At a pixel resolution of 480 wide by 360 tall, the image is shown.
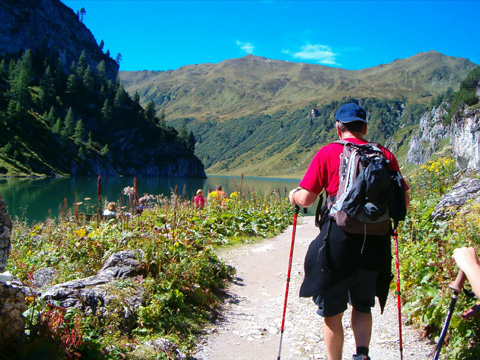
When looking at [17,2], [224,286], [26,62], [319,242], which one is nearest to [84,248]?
[224,286]

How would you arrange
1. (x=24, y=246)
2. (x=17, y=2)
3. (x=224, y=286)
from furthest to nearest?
(x=17, y=2) → (x=24, y=246) → (x=224, y=286)

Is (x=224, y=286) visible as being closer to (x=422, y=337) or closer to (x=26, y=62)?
(x=422, y=337)

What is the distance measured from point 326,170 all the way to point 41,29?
19473 centimetres

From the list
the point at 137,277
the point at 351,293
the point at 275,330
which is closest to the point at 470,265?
the point at 351,293

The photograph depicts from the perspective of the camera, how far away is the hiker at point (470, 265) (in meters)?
2.88

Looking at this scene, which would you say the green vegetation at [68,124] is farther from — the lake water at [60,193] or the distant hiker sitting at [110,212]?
the distant hiker sitting at [110,212]

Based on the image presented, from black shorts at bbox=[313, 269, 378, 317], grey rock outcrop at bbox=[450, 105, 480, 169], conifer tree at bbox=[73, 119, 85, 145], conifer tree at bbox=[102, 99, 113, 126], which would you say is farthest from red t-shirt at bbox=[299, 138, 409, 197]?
conifer tree at bbox=[102, 99, 113, 126]

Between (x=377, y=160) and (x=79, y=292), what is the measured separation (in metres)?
3.40

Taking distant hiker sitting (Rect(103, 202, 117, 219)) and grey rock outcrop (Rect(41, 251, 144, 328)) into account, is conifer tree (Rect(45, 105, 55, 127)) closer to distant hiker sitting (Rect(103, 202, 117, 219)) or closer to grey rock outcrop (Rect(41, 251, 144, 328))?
distant hiker sitting (Rect(103, 202, 117, 219))

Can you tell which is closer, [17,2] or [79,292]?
[79,292]

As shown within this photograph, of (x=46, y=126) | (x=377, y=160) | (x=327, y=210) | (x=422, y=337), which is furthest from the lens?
(x=46, y=126)

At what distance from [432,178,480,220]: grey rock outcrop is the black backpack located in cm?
345

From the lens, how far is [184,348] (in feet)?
14.2

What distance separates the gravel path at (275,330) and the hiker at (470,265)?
1.75 metres
